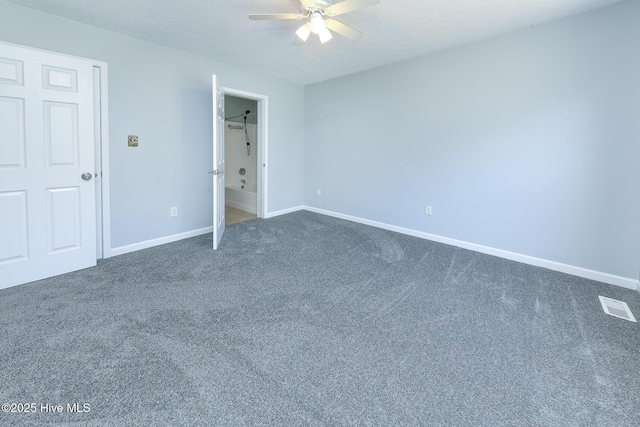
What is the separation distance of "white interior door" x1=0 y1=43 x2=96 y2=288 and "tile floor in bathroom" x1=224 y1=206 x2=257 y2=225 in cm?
216

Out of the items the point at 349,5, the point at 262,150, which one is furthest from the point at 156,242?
the point at 349,5

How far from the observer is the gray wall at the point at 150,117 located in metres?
2.89

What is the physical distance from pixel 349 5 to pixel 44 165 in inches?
115

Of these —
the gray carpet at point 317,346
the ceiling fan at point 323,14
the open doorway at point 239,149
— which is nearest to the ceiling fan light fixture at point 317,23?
the ceiling fan at point 323,14

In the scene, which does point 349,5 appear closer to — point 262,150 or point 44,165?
point 44,165

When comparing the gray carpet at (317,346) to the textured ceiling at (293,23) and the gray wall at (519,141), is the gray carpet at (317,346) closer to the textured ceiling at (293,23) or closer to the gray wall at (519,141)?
the gray wall at (519,141)

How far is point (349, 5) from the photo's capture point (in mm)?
2246

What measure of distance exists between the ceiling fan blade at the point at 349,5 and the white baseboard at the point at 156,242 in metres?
3.15

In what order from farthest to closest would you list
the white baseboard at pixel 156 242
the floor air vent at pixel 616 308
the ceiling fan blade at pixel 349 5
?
the white baseboard at pixel 156 242, the floor air vent at pixel 616 308, the ceiling fan blade at pixel 349 5

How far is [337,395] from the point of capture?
1492 mm

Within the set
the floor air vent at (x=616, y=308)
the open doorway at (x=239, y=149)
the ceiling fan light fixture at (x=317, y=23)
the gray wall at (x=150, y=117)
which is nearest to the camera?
the floor air vent at (x=616, y=308)

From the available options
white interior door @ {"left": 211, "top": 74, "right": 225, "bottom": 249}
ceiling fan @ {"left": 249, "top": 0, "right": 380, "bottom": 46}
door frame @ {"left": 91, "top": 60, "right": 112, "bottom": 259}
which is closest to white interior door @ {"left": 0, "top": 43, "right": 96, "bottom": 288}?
door frame @ {"left": 91, "top": 60, "right": 112, "bottom": 259}

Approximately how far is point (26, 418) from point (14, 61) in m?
2.68

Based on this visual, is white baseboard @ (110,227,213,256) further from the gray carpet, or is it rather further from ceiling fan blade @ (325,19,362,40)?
ceiling fan blade @ (325,19,362,40)
